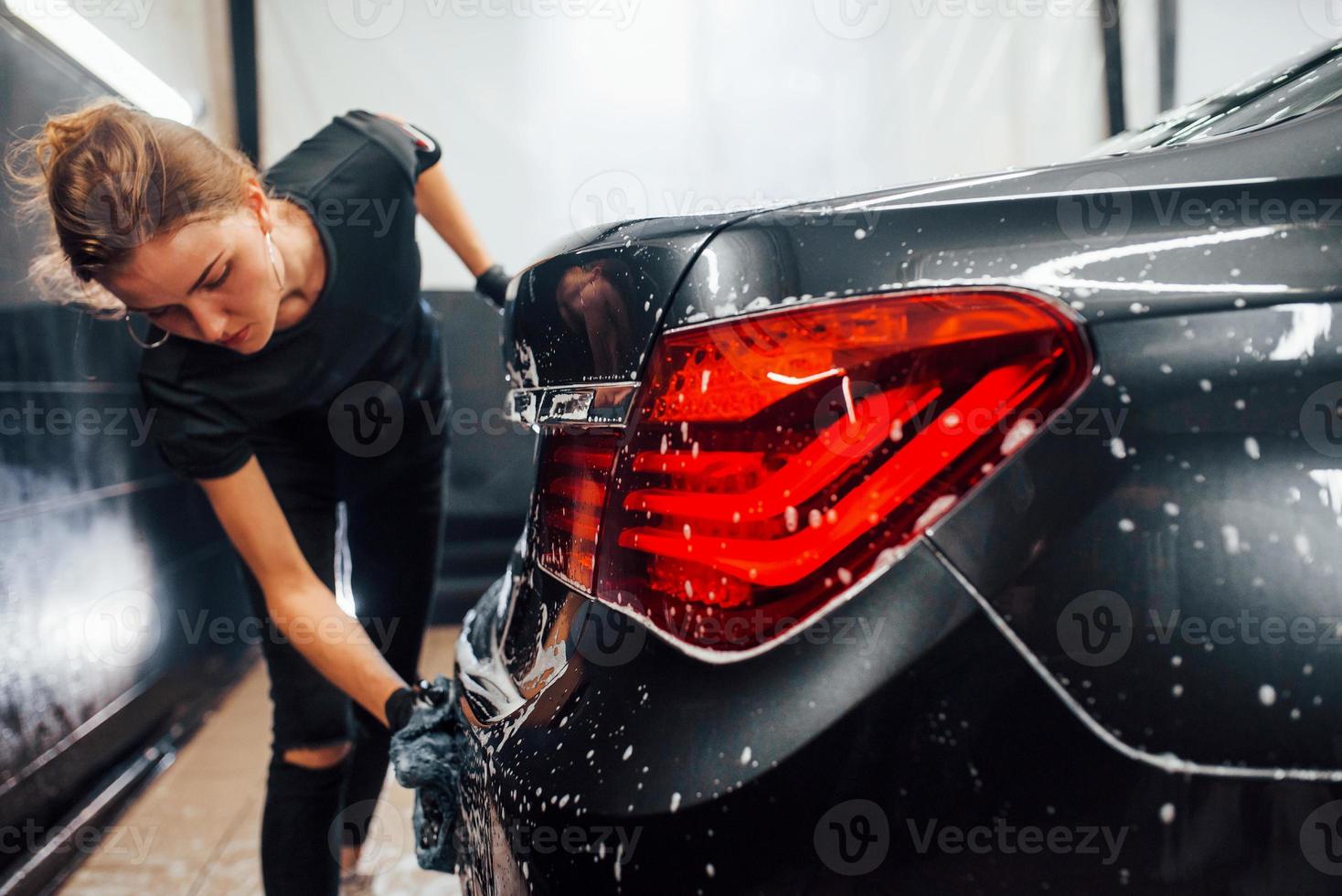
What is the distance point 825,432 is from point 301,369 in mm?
1097

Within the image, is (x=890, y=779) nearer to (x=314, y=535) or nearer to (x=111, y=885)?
(x=314, y=535)

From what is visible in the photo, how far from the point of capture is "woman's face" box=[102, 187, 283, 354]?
1.13m

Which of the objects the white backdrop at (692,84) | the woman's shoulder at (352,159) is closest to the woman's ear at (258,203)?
the woman's shoulder at (352,159)

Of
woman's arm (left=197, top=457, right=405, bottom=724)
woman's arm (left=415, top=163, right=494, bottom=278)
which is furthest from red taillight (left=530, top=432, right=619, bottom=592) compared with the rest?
woman's arm (left=415, top=163, right=494, bottom=278)

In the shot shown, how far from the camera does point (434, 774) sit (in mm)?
959

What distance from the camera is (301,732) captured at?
143 centimetres

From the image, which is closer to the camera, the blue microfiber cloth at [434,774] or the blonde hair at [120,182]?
the blue microfiber cloth at [434,774]

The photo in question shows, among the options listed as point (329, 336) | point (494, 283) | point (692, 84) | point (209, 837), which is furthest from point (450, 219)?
point (692, 84)

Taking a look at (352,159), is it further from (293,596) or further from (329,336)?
(293,596)

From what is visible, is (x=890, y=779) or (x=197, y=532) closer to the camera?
(x=890, y=779)

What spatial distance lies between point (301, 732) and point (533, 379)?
0.96m

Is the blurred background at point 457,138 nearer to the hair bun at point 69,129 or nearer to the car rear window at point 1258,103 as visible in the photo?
the hair bun at point 69,129

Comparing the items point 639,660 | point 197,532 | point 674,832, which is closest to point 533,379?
point 639,660

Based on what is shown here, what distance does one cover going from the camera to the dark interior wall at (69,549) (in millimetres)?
1843
